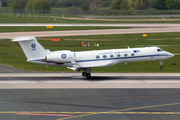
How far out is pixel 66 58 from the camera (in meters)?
34.7

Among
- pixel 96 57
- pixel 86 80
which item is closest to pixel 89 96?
pixel 86 80

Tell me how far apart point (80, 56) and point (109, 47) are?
1034 inches

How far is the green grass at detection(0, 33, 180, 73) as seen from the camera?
43.9 meters

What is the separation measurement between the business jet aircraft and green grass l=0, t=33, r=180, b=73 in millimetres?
5858

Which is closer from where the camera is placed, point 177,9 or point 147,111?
point 147,111

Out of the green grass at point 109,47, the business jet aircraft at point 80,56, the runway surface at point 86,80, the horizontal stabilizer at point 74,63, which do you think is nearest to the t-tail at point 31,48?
the business jet aircraft at point 80,56

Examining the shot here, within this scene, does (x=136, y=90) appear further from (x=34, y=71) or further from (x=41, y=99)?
(x=34, y=71)

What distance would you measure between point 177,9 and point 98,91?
477 feet

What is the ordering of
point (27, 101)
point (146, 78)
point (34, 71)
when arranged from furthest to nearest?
point (34, 71) < point (146, 78) < point (27, 101)

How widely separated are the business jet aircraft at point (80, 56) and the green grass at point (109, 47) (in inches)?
231

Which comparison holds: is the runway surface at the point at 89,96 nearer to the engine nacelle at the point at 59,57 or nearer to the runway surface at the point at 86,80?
the runway surface at the point at 86,80

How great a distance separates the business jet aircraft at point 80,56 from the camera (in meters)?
34.2

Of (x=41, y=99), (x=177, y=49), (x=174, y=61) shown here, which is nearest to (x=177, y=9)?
(x=177, y=49)

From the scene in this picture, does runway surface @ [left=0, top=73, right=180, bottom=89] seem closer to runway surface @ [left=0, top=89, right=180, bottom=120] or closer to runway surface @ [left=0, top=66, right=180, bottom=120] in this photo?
runway surface @ [left=0, top=66, right=180, bottom=120]
